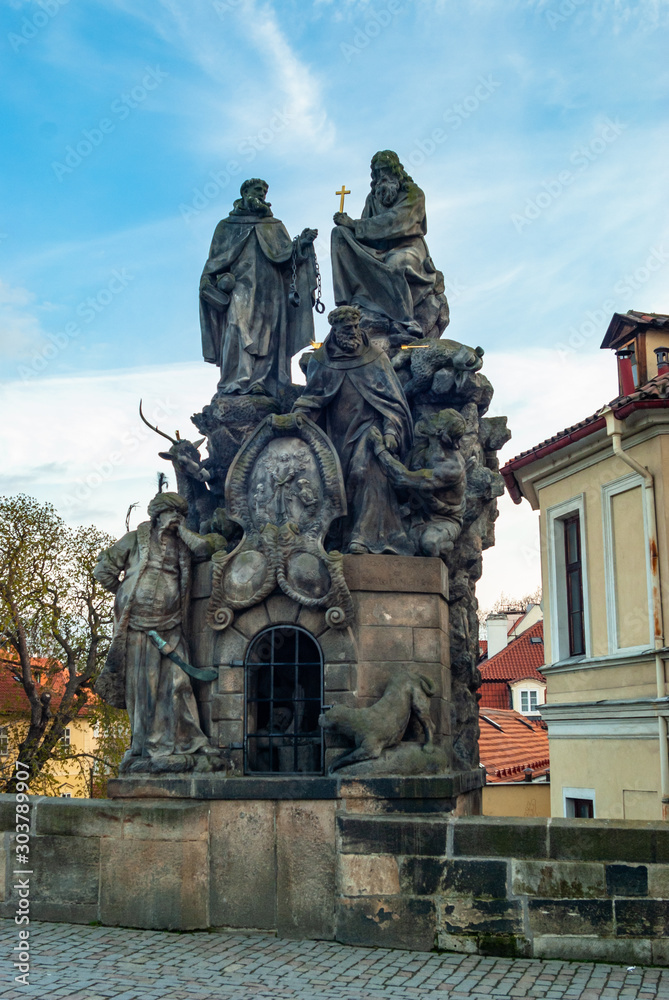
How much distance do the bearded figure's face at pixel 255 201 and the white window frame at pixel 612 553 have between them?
7765 mm

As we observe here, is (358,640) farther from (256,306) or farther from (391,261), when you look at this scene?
(391,261)

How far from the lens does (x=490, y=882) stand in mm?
6898

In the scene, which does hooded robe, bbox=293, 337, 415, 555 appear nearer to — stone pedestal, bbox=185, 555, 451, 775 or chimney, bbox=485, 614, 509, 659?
stone pedestal, bbox=185, 555, 451, 775

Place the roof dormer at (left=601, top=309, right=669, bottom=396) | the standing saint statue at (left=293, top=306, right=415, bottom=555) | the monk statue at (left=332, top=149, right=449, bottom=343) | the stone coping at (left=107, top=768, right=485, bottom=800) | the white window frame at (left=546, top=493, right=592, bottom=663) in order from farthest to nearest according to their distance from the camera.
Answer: the roof dormer at (left=601, top=309, right=669, bottom=396) < the white window frame at (left=546, top=493, right=592, bottom=663) < the monk statue at (left=332, top=149, right=449, bottom=343) < the standing saint statue at (left=293, top=306, right=415, bottom=555) < the stone coping at (left=107, top=768, right=485, bottom=800)

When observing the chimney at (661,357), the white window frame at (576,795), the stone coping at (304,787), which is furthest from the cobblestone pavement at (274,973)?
the chimney at (661,357)

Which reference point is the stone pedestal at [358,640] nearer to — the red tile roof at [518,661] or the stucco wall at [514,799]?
the stucco wall at [514,799]

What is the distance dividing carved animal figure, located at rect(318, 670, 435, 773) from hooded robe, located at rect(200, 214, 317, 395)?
11.4 ft

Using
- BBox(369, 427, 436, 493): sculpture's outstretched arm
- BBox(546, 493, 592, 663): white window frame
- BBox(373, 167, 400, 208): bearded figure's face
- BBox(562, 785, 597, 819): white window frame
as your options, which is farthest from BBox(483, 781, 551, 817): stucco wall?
BBox(369, 427, 436, 493): sculpture's outstretched arm

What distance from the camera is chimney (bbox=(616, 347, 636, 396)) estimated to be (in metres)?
18.4

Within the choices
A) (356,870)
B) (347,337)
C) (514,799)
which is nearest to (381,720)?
(356,870)

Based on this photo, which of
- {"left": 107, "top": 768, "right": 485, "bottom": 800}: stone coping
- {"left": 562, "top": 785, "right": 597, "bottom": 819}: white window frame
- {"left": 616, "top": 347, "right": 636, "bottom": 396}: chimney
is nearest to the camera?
{"left": 107, "top": 768, "right": 485, "bottom": 800}: stone coping

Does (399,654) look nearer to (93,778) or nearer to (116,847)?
(116,847)

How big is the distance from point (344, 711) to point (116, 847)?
1.93 metres

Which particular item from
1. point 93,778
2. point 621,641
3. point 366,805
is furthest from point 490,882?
point 93,778
